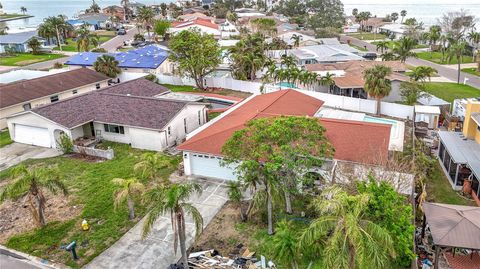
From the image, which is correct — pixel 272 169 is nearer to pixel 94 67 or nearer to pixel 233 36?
pixel 94 67

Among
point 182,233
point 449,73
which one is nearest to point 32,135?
point 182,233

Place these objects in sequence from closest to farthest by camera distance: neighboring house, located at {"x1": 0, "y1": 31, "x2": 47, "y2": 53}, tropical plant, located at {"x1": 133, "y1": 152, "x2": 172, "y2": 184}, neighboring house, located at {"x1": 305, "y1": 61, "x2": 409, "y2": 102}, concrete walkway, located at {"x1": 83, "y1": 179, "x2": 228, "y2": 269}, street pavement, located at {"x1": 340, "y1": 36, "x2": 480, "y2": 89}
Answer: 1. concrete walkway, located at {"x1": 83, "y1": 179, "x2": 228, "y2": 269}
2. tropical plant, located at {"x1": 133, "y1": 152, "x2": 172, "y2": 184}
3. neighboring house, located at {"x1": 305, "y1": 61, "x2": 409, "y2": 102}
4. street pavement, located at {"x1": 340, "y1": 36, "x2": 480, "y2": 89}
5. neighboring house, located at {"x1": 0, "y1": 31, "x2": 47, "y2": 53}

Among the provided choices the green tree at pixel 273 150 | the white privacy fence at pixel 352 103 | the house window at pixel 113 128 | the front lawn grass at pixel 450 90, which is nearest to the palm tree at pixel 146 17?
the white privacy fence at pixel 352 103

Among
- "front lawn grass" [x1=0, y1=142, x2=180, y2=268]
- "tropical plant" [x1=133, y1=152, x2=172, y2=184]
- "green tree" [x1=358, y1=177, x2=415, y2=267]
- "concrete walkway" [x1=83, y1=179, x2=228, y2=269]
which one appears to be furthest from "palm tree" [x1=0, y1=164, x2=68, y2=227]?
"green tree" [x1=358, y1=177, x2=415, y2=267]

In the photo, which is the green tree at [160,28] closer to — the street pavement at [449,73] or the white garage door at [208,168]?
the street pavement at [449,73]

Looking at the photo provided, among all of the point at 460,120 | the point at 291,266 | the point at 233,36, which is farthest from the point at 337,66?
the point at 233,36

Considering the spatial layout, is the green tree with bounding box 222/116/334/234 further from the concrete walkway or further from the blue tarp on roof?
the blue tarp on roof

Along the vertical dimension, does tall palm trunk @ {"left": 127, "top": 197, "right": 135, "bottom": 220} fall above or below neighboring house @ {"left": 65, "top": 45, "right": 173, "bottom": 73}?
below
